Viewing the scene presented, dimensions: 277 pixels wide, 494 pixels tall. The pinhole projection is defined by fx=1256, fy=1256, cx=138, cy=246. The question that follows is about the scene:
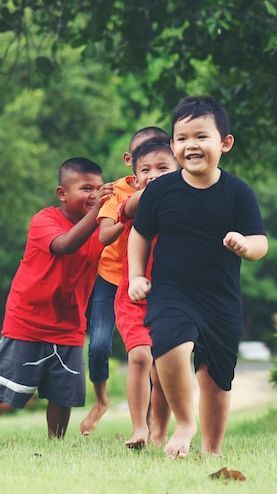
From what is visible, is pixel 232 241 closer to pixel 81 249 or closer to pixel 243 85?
pixel 81 249

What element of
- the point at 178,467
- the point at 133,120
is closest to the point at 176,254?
the point at 178,467

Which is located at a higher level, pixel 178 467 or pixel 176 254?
pixel 176 254

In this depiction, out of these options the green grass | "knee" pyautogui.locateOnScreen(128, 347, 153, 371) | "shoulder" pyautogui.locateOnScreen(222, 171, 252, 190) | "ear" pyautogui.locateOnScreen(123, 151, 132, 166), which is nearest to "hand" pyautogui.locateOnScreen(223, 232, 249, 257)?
"shoulder" pyautogui.locateOnScreen(222, 171, 252, 190)

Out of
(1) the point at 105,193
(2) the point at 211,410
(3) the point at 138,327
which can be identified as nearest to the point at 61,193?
(1) the point at 105,193

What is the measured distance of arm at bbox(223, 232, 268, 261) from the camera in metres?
5.86

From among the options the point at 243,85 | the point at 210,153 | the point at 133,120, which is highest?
the point at 133,120

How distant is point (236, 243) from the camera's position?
5863 mm

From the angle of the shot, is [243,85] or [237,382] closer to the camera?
[243,85]

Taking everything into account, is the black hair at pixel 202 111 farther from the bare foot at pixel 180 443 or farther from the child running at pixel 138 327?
the bare foot at pixel 180 443

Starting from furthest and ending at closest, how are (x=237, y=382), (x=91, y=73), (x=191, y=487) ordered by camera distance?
(x=91, y=73), (x=237, y=382), (x=191, y=487)

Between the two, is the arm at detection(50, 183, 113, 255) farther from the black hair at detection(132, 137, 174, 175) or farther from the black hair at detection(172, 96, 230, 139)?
the black hair at detection(172, 96, 230, 139)

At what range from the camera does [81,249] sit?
7711mm

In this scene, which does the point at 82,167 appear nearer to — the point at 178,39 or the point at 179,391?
the point at 179,391

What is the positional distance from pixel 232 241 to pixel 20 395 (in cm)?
251
